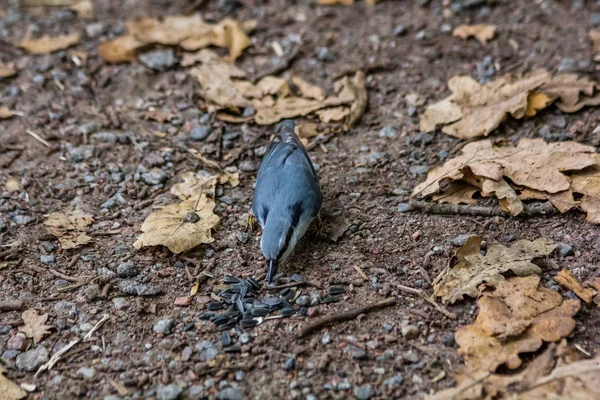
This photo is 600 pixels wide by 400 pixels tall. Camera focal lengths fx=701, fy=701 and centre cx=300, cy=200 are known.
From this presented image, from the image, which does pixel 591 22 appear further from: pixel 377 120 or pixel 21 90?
pixel 21 90

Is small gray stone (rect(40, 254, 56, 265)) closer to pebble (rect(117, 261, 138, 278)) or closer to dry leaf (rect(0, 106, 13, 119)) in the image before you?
pebble (rect(117, 261, 138, 278))

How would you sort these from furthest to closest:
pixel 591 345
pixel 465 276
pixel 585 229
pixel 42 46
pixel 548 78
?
pixel 42 46 < pixel 548 78 < pixel 585 229 < pixel 465 276 < pixel 591 345

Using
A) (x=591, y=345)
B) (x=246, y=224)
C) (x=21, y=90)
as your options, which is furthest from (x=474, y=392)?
A: (x=21, y=90)

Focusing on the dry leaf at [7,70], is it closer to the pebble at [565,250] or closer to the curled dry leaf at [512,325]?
the curled dry leaf at [512,325]

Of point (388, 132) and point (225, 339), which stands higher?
point (388, 132)

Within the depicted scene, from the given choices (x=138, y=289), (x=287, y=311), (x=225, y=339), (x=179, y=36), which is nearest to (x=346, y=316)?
(x=287, y=311)

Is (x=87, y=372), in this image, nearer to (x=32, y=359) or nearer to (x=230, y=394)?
(x=32, y=359)
